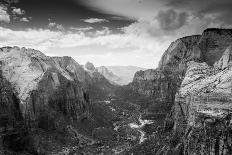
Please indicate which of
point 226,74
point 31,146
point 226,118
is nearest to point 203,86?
point 226,74

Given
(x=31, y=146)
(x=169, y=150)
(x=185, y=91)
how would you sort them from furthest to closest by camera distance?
(x=31, y=146)
(x=185, y=91)
(x=169, y=150)

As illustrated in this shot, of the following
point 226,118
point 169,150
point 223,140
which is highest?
point 226,118

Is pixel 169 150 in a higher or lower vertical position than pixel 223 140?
lower

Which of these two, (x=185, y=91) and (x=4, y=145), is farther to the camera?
(x=4, y=145)

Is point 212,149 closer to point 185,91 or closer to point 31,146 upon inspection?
point 185,91

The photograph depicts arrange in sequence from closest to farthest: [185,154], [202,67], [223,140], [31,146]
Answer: [223,140]
[185,154]
[202,67]
[31,146]

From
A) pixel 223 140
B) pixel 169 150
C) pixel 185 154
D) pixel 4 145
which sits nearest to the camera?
pixel 223 140

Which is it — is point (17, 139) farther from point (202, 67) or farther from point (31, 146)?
point (202, 67)

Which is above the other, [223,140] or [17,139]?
[223,140]

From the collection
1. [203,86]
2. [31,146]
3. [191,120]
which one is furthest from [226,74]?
[31,146]
